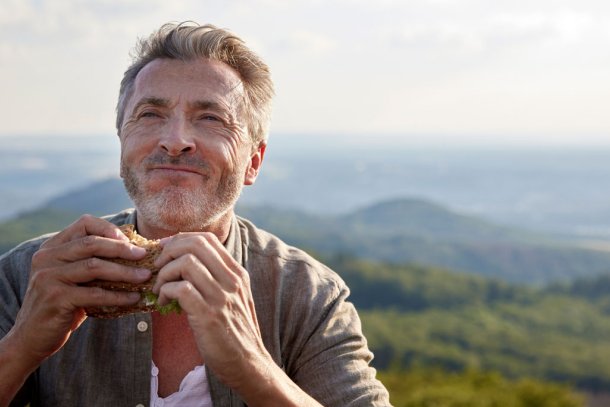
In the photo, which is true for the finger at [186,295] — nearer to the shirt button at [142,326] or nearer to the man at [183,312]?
the man at [183,312]

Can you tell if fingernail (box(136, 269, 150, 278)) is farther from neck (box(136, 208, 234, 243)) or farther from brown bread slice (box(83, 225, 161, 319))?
neck (box(136, 208, 234, 243))

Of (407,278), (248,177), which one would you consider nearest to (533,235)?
(407,278)

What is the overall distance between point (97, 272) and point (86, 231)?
7.0 inches

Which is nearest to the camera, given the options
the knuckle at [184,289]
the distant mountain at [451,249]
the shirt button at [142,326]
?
the knuckle at [184,289]

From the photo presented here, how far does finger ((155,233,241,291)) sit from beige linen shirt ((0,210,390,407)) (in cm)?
84

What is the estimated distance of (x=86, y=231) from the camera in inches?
122

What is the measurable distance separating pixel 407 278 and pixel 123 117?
3801 inches

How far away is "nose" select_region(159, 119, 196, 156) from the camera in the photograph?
11.7 feet

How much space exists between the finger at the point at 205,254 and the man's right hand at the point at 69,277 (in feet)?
0.75

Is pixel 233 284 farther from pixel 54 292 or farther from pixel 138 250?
pixel 54 292

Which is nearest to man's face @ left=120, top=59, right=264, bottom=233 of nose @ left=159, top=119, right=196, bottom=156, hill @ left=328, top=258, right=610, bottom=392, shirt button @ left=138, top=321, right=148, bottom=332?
nose @ left=159, top=119, right=196, bottom=156

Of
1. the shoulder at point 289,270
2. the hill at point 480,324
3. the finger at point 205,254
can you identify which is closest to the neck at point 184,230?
the shoulder at point 289,270

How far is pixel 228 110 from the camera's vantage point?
12.6 ft

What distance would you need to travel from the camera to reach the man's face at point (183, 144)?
3.62 metres
